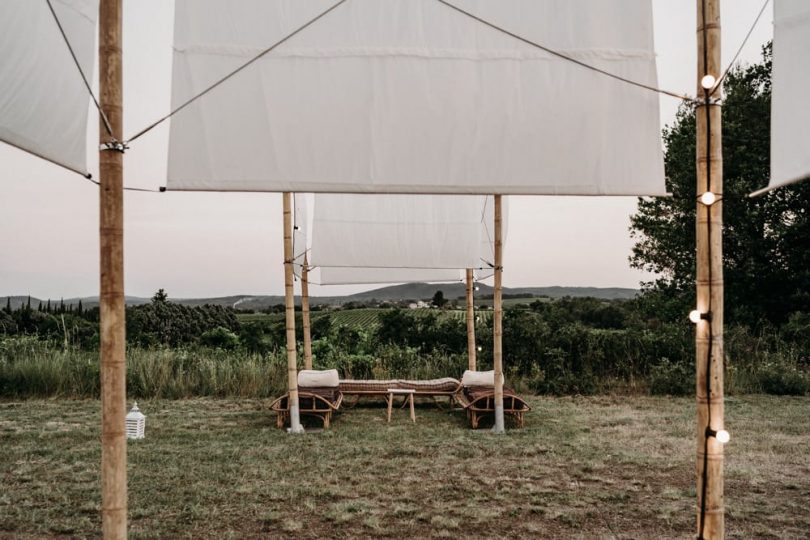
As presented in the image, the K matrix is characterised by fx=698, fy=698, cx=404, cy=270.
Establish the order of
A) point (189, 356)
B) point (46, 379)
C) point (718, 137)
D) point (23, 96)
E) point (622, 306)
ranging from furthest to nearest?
1. point (622, 306)
2. point (189, 356)
3. point (46, 379)
4. point (718, 137)
5. point (23, 96)

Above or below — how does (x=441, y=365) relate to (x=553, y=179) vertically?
below

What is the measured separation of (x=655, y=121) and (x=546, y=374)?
23.6 ft

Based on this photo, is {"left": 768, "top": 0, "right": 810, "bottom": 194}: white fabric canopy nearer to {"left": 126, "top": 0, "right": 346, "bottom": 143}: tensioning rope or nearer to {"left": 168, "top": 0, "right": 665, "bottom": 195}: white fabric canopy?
{"left": 168, "top": 0, "right": 665, "bottom": 195}: white fabric canopy

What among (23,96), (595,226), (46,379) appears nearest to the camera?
(23,96)

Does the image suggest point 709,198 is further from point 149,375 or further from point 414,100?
point 149,375

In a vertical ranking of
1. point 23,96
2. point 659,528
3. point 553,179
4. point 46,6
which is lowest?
point 659,528

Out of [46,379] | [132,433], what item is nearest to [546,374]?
[132,433]

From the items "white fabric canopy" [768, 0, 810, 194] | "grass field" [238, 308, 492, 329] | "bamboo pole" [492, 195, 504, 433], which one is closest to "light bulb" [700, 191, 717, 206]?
"white fabric canopy" [768, 0, 810, 194]

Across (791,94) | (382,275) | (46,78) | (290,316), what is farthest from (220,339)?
(791,94)

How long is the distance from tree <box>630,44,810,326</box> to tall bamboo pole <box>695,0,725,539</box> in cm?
1320

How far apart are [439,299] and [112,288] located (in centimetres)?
1514

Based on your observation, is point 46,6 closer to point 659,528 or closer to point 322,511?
point 322,511

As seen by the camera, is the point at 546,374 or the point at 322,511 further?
the point at 546,374

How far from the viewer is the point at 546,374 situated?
10484mm
